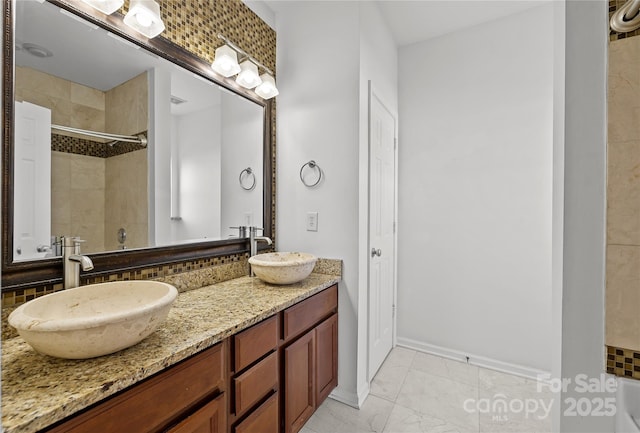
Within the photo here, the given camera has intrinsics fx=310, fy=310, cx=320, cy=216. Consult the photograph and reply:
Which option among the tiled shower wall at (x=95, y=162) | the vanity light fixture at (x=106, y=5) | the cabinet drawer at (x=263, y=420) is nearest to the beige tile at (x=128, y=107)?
the tiled shower wall at (x=95, y=162)

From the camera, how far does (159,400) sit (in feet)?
3.10

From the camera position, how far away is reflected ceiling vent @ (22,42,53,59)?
3.79ft

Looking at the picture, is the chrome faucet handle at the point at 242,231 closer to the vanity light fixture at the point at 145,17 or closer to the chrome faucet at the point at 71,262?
the chrome faucet at the point at 71,262

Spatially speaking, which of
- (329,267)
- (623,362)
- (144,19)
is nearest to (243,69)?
(144,19)

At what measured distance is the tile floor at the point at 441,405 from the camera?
1815mm

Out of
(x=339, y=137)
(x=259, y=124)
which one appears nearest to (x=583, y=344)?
(x=339, y=137)

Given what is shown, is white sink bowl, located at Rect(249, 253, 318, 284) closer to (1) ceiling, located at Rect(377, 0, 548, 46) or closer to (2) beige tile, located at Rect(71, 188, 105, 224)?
(2) beige tile, located at Rect(71, 188, 105, 224)

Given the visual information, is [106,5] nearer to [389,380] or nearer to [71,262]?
[71,262]

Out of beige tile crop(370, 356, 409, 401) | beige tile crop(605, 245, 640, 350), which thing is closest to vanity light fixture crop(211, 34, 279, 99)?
beige tile crop(605, 245, 640, 350)

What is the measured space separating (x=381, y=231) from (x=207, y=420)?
5.47 feet

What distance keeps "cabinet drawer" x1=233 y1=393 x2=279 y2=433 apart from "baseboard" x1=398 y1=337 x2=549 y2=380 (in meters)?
1.64

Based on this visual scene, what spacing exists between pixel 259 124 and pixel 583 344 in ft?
6.65

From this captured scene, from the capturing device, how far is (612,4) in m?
0.95

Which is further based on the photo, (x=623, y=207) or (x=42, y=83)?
(x=42, y=83)
